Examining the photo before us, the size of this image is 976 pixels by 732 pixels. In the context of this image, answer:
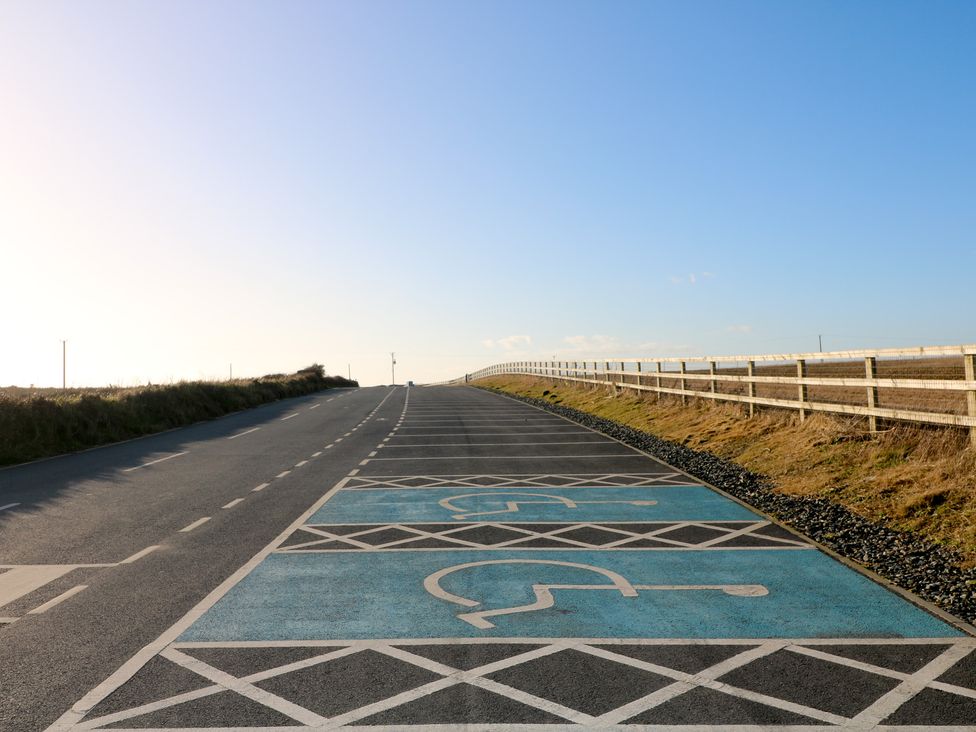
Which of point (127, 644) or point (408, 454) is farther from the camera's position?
point (408, 454)

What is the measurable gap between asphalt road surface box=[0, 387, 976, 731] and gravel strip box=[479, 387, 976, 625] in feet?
1.31

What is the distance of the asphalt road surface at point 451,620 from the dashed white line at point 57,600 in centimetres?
3

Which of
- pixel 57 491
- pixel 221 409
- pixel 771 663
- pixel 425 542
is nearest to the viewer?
pixel 771 663

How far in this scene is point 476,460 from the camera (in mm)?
18281

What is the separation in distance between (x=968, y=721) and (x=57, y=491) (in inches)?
569

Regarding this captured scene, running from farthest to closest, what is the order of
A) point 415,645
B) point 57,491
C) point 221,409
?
point 221,409 < point 57,491 < point 415,645

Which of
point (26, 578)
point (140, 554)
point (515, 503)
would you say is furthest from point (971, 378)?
point (26, 578)

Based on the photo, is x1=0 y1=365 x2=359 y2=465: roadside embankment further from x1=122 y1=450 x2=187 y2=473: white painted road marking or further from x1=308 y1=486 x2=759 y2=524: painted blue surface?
x1=308 y1=486 x2=759 y2=524: painted blue surface

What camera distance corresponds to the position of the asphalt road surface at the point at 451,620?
185 inches

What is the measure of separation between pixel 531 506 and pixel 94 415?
19504mm

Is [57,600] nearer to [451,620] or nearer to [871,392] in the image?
→ [451,620]

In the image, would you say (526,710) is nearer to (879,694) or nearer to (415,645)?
(415,645)

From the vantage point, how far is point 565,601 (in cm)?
695

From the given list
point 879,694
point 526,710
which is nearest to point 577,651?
point 526,710
